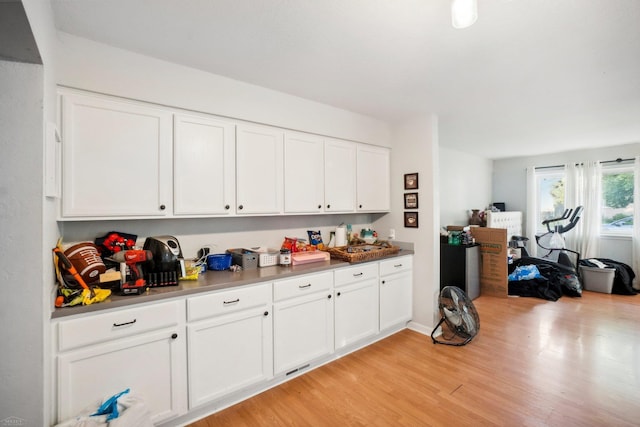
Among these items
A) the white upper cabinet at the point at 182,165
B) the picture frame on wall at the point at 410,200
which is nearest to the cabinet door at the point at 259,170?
the white upper cabinet at the point at 182,165

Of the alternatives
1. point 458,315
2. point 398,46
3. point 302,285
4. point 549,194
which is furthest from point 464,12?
point 549,194

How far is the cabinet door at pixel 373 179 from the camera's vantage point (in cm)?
322

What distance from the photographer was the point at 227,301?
192cm

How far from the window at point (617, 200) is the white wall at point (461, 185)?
6.04 ft

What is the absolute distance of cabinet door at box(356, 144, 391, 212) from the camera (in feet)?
10.6

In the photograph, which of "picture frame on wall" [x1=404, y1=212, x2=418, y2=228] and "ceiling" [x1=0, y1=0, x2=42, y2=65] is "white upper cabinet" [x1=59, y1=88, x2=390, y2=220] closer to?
"ceiling" [x1=0, y1=0, x2=42, y2=65]

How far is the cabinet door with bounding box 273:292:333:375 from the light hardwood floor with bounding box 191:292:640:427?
17cm

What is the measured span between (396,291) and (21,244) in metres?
2.92

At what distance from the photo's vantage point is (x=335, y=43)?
6.00 ft

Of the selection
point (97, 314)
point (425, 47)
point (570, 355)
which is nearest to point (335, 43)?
point (425, 47)

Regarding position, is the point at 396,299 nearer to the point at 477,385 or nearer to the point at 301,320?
the point at 477,385

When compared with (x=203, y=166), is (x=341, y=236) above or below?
below

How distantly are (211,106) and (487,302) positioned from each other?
4.38 metres

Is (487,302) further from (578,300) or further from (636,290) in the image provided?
(636,290)
